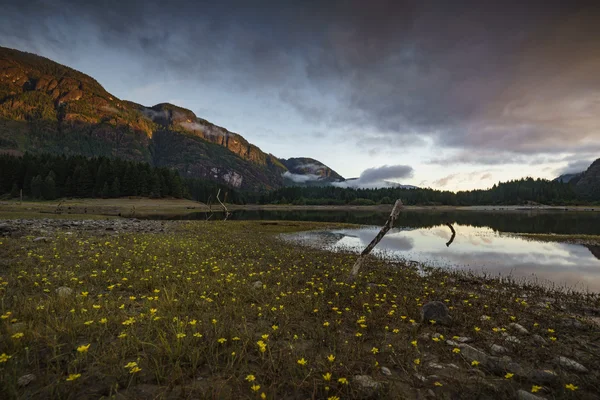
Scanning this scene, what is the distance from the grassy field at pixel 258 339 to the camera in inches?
175

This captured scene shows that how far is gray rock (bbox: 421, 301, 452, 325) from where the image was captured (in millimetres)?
7863

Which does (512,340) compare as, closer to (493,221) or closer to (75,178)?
(493,221)

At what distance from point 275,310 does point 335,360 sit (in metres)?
2.93

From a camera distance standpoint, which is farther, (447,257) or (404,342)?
(447,257)

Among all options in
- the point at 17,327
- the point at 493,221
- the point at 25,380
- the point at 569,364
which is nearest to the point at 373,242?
the point at 569,364

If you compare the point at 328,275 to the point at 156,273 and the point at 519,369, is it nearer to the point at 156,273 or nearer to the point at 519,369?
the point at 156,273

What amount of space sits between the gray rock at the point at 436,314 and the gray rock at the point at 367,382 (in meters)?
3.99

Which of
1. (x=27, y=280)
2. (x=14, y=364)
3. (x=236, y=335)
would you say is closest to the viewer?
(x=14, y=364)

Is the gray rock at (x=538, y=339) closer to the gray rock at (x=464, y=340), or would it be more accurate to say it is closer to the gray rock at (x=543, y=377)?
the gray rock at (x=464, y=340)

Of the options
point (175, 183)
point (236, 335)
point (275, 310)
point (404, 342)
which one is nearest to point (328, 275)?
point (275, 310)

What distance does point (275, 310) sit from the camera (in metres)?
7.88

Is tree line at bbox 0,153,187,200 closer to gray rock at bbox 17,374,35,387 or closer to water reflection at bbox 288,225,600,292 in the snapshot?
water reflection at bbox 288,225,600,292

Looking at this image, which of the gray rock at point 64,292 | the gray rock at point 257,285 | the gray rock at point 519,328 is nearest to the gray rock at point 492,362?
the gray rock at point 519,328

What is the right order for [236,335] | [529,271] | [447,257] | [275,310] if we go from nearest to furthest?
[236,335] → [275,310] → [529,271] → [447,257]
